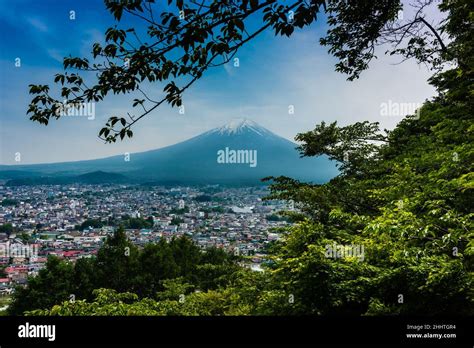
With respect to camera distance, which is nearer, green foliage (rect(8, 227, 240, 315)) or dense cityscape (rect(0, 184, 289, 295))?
dense cityscape (rect(0, 184, 289, 295))

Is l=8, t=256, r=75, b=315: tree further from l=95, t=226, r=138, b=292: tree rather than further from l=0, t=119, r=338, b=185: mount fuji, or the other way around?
l=0, t=119, r=338, b=185: mount fuji

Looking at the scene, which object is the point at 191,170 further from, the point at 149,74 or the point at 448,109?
the point at 149,74

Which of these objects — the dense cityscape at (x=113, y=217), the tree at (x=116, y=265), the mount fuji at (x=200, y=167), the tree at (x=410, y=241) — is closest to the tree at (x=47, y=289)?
the dense cityscape at (x=113, y=217)

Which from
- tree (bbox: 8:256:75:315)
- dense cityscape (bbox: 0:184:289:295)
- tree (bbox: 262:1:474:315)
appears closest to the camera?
tree (bbox: 262:1:474:315)

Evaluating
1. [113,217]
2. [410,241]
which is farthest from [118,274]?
[410,241]

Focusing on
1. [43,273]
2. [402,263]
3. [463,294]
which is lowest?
[43,273]

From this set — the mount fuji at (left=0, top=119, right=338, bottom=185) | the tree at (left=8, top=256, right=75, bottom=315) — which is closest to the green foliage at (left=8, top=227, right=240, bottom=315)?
the tree at (left=8, top=256, right=75, bottom=315)

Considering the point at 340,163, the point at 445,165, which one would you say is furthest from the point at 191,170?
the point at 445,165
